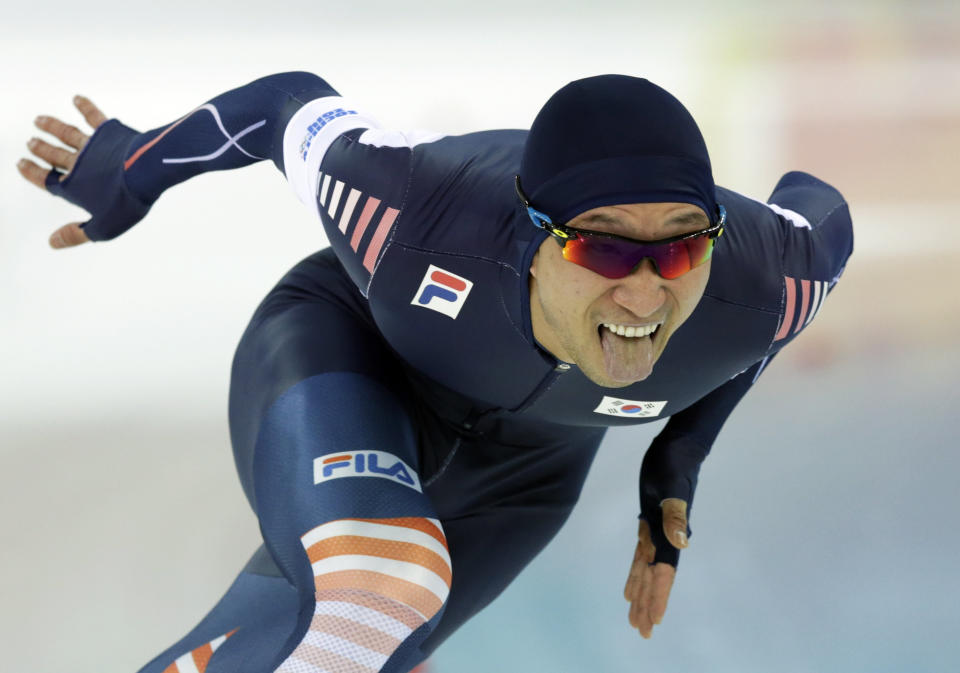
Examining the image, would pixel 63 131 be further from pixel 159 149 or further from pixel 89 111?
pixel 159 149

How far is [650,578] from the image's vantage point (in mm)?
2350

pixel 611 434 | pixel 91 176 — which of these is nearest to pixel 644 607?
pixel 611 434

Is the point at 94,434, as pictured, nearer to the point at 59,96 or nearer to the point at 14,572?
the point at 14,572

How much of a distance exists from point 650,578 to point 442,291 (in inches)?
29.3

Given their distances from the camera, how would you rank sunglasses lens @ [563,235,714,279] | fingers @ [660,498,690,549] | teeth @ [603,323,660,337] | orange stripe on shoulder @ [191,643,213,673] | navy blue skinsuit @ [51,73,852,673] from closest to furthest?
1. sunglasses lens @ [563,235,714,279]
2. teeth @ [603,323,660,337]
3. navy blue skinsuit @ [51,73,852,673]
4. orange stripe on shoulder @ [191,643,213,673]
5. fingers @ [660,498,690,549]

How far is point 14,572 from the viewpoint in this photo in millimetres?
3043

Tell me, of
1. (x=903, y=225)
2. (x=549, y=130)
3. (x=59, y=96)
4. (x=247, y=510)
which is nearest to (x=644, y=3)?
(x=903, y=225)

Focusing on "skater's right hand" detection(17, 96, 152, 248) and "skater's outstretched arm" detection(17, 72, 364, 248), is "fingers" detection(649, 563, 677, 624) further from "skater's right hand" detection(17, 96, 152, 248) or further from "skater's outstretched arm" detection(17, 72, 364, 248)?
"skater's right hand" detection(17, 96, 152, 248)

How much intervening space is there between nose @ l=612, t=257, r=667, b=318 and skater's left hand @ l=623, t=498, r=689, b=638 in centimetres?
65

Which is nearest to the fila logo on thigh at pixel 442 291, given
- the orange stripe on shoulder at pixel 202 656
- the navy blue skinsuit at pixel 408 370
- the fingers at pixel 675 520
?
the navy blue skinsuit at pixel 408 370

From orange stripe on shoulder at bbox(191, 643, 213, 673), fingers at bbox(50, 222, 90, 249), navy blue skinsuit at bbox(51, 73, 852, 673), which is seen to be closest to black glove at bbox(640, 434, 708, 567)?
navy blue skinsuit at bbox(51, 73, 852, 673)

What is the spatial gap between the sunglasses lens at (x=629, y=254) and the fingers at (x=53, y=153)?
124 centimetres

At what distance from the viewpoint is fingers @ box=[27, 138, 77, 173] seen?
8.26 feet

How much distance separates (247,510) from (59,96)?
146 cm
